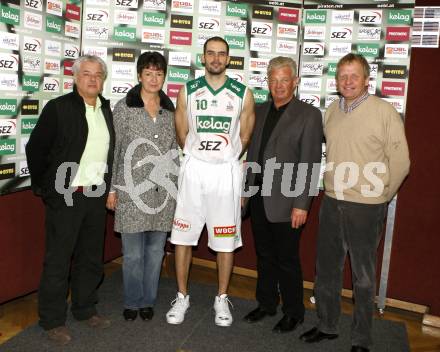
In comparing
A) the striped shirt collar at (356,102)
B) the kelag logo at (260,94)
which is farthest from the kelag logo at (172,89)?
the striped shirt collar at (356,102)

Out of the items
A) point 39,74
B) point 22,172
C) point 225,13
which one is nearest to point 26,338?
point 22,172

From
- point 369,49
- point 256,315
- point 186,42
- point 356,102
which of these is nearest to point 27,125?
point 186,42

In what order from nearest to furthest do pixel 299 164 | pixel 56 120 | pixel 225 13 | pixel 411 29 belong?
pixel 56 120
pixel 299 164
pixel 411 29
pixel 225 13

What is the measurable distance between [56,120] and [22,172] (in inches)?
28.7

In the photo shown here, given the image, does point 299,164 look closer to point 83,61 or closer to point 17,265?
point 83,61

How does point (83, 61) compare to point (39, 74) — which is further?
point (39, 74)

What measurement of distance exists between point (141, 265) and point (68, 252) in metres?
0.50

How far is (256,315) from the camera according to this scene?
10.2ft

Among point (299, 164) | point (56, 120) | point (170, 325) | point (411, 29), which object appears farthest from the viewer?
point (411, 29)

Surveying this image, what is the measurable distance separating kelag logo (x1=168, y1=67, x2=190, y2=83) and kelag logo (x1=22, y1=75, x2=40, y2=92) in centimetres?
104

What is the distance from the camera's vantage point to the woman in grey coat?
9.41 ft

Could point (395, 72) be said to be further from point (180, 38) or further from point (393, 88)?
point (180, 38)

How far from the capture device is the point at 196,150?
2.98 meters

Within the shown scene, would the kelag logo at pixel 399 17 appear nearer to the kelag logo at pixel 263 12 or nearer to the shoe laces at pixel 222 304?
the kelag logo at pixel 263 12
